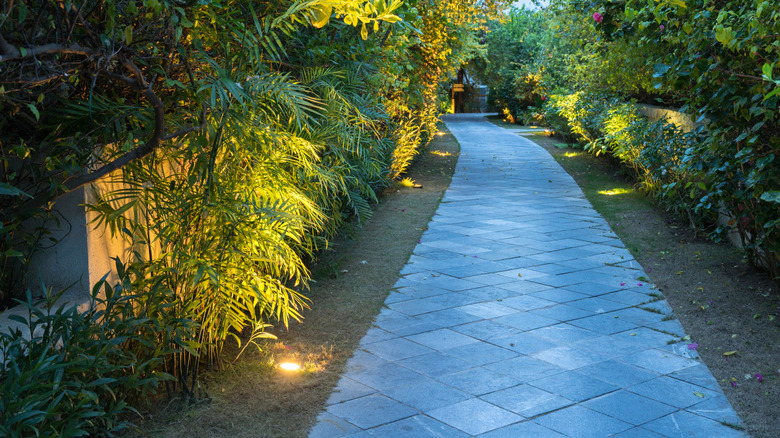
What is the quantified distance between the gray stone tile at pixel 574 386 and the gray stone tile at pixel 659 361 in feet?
1.26

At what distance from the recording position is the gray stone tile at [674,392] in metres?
3.21

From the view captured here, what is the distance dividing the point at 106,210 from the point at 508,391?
7.28 feet

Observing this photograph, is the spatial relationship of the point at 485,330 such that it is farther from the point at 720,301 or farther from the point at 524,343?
the point at 720,301

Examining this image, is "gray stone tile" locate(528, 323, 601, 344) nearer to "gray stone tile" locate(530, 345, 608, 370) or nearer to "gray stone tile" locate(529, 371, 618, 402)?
"gray stone tile" locate(530, 345, 608, 370)

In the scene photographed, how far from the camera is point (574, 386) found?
339 cm

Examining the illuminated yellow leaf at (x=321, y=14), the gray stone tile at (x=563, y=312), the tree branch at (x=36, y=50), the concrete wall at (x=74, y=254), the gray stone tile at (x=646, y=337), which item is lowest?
the gray stone tile at (x=563, y=312)

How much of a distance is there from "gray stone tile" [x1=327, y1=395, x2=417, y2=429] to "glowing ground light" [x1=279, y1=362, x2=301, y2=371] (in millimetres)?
496

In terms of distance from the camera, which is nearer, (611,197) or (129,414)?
(129,414)

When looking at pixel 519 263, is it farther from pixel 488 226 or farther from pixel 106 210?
pixel 106 210

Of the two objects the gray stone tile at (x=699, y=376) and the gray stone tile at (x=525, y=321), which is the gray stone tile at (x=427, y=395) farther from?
the gray stone tile at (x=699, y=376)

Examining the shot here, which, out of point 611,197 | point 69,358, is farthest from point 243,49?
point 611,197

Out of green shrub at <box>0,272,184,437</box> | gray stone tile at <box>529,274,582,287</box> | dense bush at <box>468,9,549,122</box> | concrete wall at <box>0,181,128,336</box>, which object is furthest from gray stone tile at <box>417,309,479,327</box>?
dense bush at <box>468,9,549,122</box>

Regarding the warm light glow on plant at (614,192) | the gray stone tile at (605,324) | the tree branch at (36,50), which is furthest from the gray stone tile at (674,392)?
the warm light glow on plant at (614,192)

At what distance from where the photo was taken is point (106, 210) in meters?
2.97
